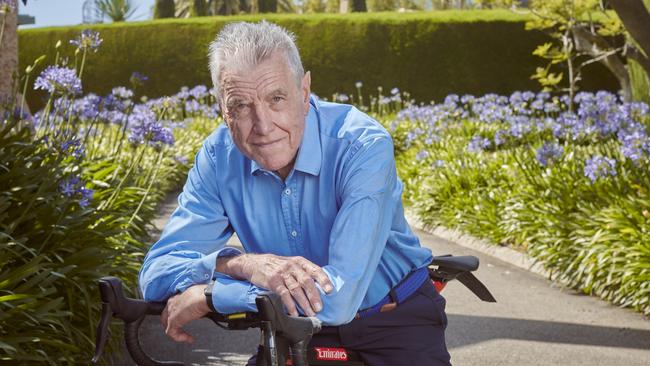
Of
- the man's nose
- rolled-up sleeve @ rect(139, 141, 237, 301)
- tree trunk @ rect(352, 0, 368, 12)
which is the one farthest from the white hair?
tree trunk @ rect(352, 0, 368, 12)

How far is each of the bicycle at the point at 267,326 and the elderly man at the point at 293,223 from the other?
7 cm

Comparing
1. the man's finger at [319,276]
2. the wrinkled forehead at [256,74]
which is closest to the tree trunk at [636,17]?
the wrinkled forehead at [256,74]

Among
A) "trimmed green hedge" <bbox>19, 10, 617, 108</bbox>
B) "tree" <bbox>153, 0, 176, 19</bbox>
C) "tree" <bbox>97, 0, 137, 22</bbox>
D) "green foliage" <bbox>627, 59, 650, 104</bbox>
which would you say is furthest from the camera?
"tree" <bbox>97, 0, 137, 22</bbox>

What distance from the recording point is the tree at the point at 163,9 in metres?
33.1

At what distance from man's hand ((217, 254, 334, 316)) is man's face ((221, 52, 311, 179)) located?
27cm

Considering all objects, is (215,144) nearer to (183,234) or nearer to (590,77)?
(183,234)

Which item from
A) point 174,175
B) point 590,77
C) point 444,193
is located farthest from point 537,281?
point 590,77

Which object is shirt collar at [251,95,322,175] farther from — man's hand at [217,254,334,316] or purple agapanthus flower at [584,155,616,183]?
purple agapanthus flower at [584,155,616,183]

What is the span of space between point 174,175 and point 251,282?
12.1m

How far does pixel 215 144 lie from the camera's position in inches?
102

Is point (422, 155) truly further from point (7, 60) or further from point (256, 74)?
point (256, 74)

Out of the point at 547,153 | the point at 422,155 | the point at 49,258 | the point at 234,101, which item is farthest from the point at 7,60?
the point at 234,101

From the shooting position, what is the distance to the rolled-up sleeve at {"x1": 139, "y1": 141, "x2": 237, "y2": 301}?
91.0 inches

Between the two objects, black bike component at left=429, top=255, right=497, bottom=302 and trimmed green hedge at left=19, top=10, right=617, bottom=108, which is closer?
black bike component at left=429, top=255, right=497, bottom=302
